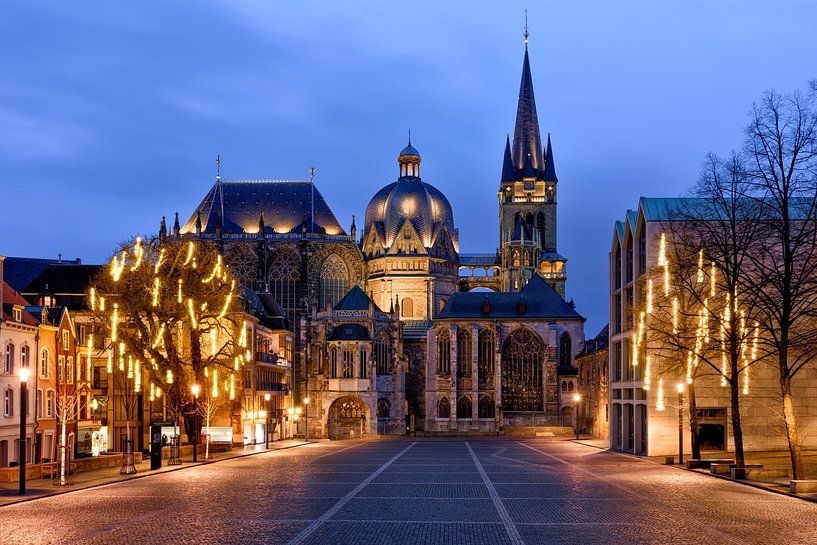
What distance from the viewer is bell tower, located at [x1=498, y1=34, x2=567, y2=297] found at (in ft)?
452

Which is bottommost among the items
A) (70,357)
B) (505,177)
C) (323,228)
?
(70,357)

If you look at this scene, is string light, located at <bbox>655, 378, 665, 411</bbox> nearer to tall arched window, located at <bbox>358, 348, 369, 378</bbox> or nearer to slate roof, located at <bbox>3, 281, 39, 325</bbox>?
slate roof, located at <bbox>3, 281, 39, 325</bbox>

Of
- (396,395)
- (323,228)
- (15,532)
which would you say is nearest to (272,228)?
(323,228)

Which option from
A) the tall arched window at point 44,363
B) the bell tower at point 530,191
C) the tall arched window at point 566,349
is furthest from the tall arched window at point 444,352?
the tall arched window at point 44,363

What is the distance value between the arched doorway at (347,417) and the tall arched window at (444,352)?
1007 centimetres

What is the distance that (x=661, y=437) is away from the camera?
5325cm

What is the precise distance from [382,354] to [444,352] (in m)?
7.12

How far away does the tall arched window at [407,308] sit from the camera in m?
119

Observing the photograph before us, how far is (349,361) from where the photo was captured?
98.2 m

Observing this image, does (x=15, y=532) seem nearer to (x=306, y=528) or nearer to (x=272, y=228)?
(x=306, y=528)

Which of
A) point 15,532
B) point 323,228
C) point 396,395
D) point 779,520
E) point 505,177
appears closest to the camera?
point 15,532

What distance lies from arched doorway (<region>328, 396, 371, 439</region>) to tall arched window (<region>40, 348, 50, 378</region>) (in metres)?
48.5

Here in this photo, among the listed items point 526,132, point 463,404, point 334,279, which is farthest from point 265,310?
point 526,132

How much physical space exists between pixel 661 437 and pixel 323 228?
69393 mm
